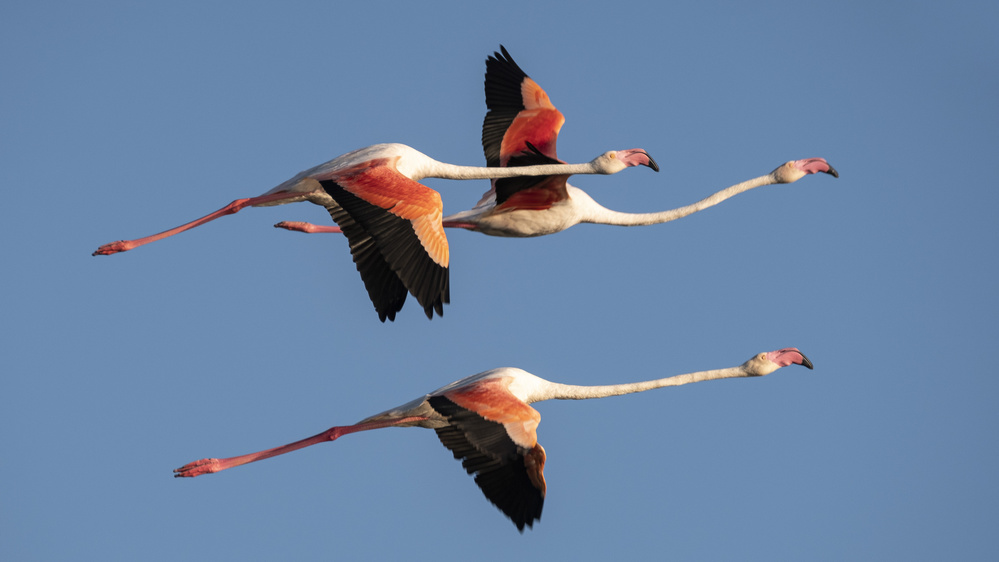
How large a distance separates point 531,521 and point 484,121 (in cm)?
770

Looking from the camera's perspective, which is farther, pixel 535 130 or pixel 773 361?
pixel 535 130

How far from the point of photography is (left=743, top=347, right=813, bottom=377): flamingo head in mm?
20219

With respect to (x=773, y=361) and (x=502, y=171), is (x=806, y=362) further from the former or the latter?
(x=502, y=171)

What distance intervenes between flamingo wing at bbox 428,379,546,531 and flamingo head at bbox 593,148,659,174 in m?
4.11

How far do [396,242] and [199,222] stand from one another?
3.82 meters

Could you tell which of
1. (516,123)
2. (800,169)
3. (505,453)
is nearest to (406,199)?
(505,453)

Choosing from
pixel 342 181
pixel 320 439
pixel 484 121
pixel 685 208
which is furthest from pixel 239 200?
pixel 685 208

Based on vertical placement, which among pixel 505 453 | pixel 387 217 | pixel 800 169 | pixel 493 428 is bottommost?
pixel 505 453

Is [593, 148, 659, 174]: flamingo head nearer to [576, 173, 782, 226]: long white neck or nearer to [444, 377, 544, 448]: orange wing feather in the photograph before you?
[576, 173, 782, 226]: long white neck

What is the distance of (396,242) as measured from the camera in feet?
53.5

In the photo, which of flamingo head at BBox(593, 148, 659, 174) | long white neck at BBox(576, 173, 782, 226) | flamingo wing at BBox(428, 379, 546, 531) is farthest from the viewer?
long white neck at BBox(576, 173, 782, 226)

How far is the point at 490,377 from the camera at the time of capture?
1877 centimetres

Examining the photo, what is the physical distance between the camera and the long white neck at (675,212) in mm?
22031

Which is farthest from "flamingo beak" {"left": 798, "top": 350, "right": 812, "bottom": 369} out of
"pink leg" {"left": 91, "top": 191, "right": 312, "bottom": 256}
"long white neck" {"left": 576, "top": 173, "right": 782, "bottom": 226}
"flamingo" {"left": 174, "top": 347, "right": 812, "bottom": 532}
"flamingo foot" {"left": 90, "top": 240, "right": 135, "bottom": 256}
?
"flamingo foot" {"left": 90, "top": 240, "right": 135, "bottom": 256}
